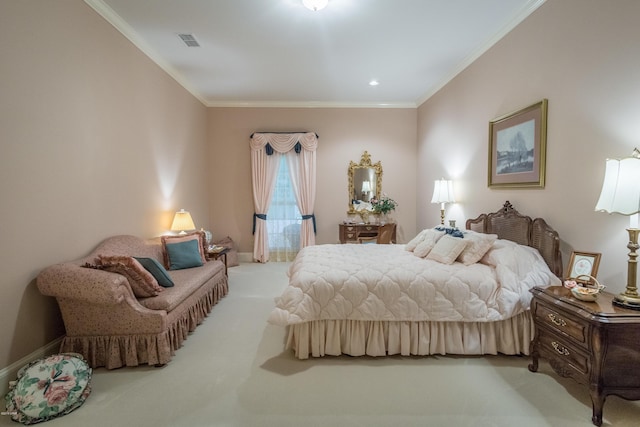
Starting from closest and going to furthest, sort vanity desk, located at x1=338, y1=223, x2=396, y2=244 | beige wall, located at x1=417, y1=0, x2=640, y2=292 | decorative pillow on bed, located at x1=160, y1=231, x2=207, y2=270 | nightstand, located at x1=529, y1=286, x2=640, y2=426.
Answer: nightstand, located at x1=529, y1=286, x2=640, y2=426
beige wall, located at x1=417, y1=0, x2=640, y2=292
decorative pillow on bed, located at x1=160, y1=231, x2=207, y2=270
vanity desk, located at x1=338, y1=223, x2=396, y2=244

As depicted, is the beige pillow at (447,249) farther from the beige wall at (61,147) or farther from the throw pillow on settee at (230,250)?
the throw pillow on settee at (230,250)

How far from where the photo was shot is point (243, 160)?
5.68 meters

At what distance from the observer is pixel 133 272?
2291 mm

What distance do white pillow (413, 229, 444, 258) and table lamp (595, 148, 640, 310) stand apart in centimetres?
142

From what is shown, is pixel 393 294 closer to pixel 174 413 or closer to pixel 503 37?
pixel 174 413

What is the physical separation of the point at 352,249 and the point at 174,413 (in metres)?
2.22

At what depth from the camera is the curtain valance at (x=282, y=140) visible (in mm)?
5530

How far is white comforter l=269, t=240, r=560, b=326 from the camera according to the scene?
2.29m

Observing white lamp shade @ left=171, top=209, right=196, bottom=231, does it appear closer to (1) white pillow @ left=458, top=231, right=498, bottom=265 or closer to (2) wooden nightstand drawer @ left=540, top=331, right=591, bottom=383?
(1) white pillow @ left=458, top=231, right=498, bottom=265

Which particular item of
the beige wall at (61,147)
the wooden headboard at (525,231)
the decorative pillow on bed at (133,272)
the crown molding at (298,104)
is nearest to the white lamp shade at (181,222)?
the beige wall at (61,147)

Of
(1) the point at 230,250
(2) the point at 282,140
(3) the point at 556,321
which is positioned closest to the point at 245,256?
(1) the point at 230,250

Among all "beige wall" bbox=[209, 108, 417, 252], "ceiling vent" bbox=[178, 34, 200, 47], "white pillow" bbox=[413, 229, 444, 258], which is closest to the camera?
"white pillow" bbox=[413, 229, 444, 258]

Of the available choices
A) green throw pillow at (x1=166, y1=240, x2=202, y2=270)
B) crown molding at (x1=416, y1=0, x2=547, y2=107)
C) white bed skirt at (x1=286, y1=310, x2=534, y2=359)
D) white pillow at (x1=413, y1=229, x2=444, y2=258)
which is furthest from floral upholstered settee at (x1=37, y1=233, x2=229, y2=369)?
crown molding at (x1=416, y1=0, x2=547, y2=107)

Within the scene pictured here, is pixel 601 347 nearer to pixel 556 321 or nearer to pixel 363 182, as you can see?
pixel 556 321
